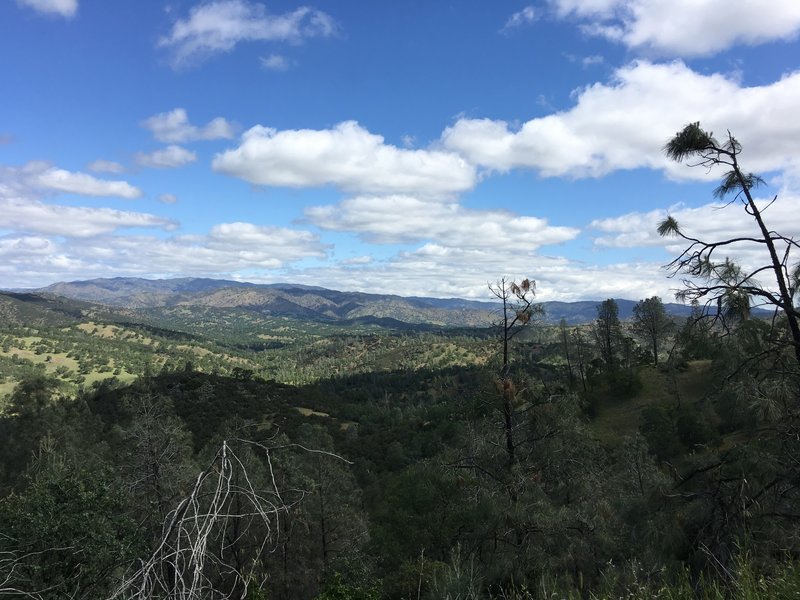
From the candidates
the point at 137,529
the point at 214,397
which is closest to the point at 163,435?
the point at 137,529

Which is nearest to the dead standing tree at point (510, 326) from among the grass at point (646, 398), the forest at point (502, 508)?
the forest at point (502, 508)

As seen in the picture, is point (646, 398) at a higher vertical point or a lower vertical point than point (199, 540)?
lower

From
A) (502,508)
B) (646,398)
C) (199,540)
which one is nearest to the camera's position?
(199,540)

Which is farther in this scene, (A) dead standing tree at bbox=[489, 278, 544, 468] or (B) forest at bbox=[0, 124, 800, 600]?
(A) dead standing tree at bbox=[489, 278, 544, 468]

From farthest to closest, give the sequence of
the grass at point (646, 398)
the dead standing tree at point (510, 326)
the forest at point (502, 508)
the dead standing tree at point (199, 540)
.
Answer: the grass at point (646, 398), the dead standing tree at point (510, 326), the forest at point (502, 508), the dead standing tree at point (199, 540)

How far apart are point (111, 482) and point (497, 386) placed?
14.6 metres

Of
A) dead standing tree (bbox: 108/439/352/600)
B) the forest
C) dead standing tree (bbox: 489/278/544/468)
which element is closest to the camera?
dead standing tree (bbox: 108/439/352/600)

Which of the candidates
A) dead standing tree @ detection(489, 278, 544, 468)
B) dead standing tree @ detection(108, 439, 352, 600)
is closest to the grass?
dead standing tree @ detection(489, 278, 544, 468)

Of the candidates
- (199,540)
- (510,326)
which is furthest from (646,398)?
(199,540)

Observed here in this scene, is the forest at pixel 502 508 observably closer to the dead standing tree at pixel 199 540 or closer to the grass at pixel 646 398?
the dead standing tree at pixel 199 540

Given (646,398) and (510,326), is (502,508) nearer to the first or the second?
(510,326)

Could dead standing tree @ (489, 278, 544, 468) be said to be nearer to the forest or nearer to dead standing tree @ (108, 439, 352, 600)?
the forest

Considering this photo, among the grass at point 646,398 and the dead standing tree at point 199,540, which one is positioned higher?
the dead standing tree at point 199,540

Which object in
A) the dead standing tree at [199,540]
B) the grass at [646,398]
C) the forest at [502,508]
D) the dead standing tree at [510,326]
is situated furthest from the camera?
the grass at [646,398]
